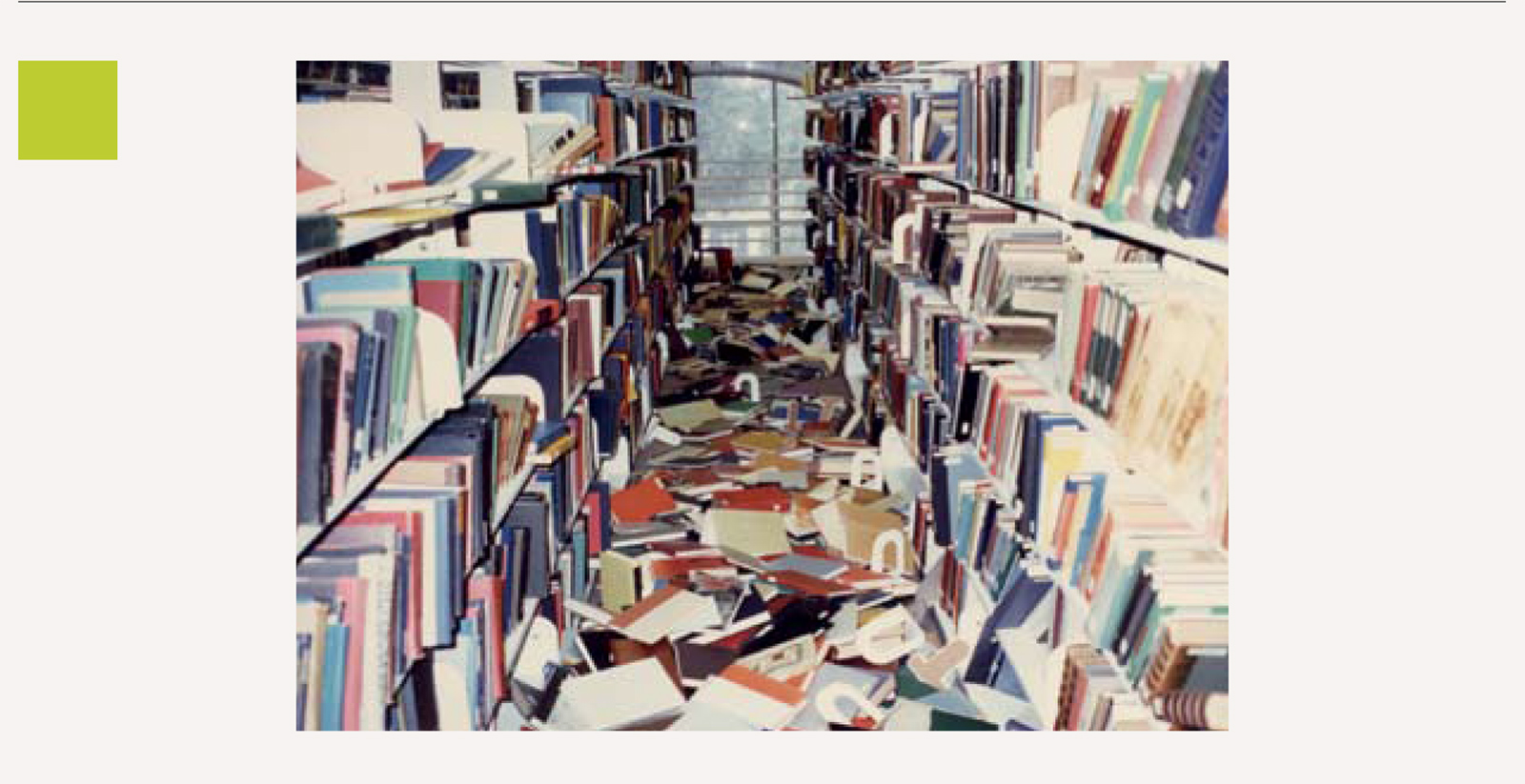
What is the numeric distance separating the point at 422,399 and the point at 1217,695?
1.25 m

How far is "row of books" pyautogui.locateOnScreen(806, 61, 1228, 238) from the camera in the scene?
1.53m

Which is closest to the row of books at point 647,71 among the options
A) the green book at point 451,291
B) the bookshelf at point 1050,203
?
the bookshelf at point 1050,203

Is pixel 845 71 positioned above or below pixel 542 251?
above

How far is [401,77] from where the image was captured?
2525 mm

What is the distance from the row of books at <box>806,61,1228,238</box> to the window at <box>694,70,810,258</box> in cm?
654

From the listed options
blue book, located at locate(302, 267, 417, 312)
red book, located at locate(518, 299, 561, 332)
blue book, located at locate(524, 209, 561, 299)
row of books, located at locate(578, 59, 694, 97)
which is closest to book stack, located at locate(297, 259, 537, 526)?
blue book, located at locate(302, 267, 417, 312)

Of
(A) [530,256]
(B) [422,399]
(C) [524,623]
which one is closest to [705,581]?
(C) [524,623]

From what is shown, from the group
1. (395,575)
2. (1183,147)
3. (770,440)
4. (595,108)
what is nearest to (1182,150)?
(1183,147)

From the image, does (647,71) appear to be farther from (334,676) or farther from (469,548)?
(334,676)

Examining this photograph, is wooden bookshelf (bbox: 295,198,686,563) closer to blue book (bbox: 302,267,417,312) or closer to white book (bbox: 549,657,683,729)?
blue book (bbox: 302,267,417,312)

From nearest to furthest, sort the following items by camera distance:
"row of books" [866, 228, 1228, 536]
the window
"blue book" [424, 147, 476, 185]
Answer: "row of books" [866, 228, 1228, 536] < "blue book" [424, 147, 476, 185] < the window
